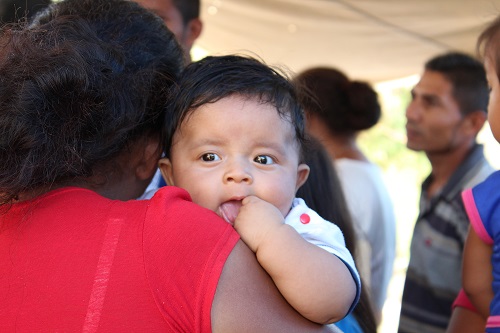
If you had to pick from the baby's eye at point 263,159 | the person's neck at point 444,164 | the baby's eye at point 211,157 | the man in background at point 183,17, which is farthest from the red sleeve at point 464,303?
the man in background at point 183,17

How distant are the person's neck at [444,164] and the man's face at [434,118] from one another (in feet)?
0.09

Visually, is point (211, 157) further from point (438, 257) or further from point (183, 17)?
point (438, 257)

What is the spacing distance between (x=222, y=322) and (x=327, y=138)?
3387 mm

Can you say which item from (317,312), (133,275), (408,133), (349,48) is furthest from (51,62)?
(349,48)

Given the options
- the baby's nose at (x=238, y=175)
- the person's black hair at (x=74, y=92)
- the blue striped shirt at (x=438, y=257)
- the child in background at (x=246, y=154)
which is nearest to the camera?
the person's black hair at (x=74, y=92)

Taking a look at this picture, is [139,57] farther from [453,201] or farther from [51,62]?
[453,201]

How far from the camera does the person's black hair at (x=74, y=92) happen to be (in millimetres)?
1382

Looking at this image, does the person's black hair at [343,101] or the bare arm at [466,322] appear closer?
the bare arm at [466,322]

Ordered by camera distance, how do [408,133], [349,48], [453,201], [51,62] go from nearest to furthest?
1. [51,62]
2. [453,201]
3. [408,133]
4. [349,48]

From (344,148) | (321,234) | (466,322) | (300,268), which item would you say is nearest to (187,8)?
(344,148)

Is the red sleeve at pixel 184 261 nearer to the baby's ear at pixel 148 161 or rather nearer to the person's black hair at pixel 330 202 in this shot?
the baby's ear at pixel 148 161

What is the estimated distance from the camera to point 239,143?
1.70 meters

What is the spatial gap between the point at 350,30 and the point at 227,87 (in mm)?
3751

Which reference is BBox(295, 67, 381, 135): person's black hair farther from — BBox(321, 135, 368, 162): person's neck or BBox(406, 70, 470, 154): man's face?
BBox(406, 70, 470, 154): man's face
